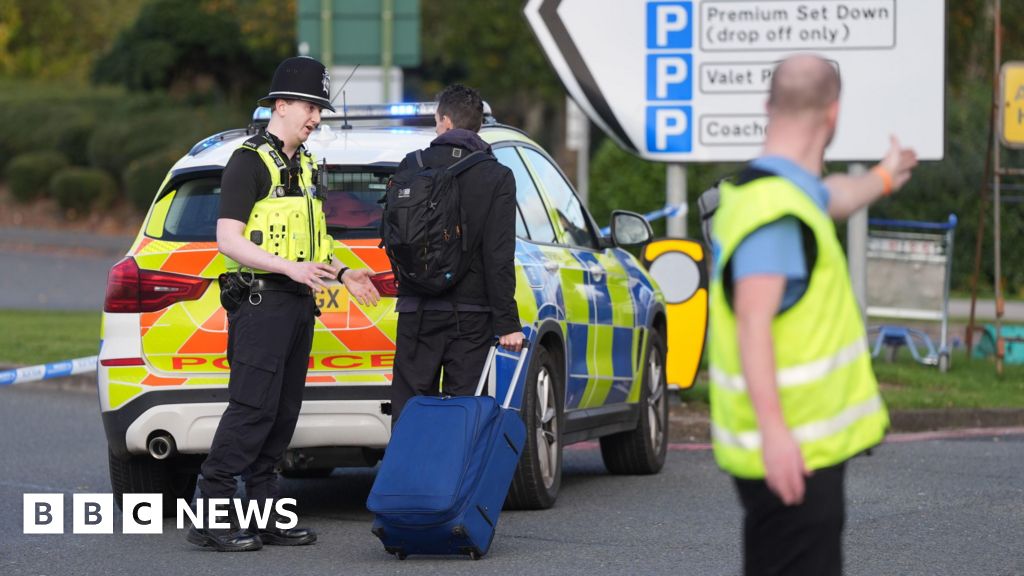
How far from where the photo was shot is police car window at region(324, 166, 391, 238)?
26.3 feet

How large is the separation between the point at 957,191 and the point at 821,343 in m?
24.0

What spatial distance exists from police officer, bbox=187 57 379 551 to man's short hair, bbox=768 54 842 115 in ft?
10.8

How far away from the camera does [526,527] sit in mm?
8164

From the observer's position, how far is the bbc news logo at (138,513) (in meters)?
7.54

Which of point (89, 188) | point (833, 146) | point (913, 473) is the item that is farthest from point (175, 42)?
point (913, 473)

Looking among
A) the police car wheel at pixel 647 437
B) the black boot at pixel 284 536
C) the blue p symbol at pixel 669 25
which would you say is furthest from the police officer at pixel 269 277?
the blue p symbol at pixel 669 25

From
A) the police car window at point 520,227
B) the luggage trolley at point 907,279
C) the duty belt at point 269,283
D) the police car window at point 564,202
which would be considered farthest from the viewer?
the luggage trolley at point 907,279

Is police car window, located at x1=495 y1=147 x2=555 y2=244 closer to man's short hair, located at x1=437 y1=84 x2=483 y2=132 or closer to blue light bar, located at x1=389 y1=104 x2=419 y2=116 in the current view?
blue light bar, located at x1=389 y1=104 x2=419 y2=116

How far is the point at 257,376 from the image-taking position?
7332 mm

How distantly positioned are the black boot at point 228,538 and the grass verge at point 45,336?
788 cm

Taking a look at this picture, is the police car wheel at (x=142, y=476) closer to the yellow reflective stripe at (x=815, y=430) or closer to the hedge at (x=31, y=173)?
the yellow reflective stripe at (x=815, y=430)

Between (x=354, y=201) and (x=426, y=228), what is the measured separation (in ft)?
2.92

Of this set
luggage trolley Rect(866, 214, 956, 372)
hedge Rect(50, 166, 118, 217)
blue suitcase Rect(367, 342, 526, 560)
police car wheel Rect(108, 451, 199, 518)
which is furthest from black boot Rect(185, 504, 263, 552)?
hedge Rect(50, 166, 118, 217)

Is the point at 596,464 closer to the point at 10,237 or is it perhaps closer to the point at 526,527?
the point at 526,527
